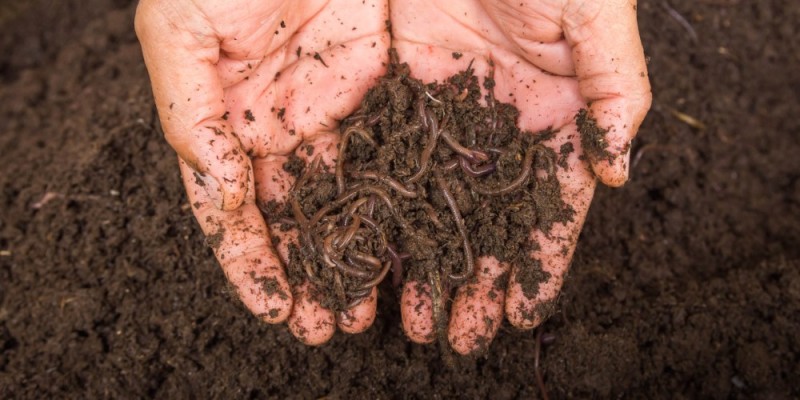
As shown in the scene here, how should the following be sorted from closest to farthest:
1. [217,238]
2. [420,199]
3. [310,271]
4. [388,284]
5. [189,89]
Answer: [189,89] < [310,271] < [217,238] < [420,199] < [388,284]

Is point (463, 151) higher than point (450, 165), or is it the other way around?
point (463, 151)

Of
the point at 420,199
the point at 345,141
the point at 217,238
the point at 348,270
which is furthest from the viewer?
the point at 345,141

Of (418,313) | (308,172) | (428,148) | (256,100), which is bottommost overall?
(418,313)

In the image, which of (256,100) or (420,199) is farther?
(256,100)

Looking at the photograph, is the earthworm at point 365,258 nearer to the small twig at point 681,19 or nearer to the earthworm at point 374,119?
the earthworm at point 374,119

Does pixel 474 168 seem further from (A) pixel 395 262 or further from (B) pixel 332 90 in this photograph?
(B) pixel 332 90

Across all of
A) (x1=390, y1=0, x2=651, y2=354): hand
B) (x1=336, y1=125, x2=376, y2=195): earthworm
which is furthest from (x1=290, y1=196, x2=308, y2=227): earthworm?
(x1=390, y1=0, x2=651, y2=354): hand

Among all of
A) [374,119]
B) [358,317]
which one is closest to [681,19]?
[374,119]
